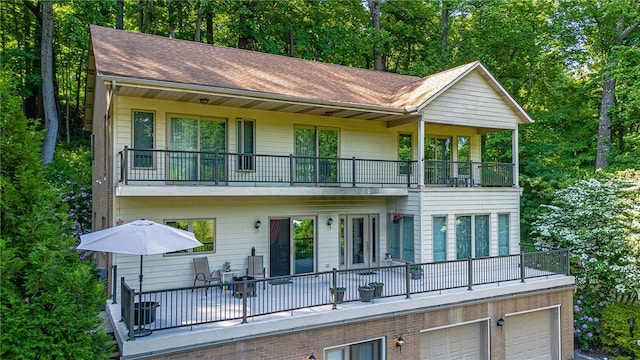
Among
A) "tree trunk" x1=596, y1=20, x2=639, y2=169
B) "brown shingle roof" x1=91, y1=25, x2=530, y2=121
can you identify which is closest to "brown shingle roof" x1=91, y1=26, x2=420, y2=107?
"brown shingle roof" x1=91, y1=25, x2=530, y2=121

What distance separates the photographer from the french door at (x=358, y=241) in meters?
13.9

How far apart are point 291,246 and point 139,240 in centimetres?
581

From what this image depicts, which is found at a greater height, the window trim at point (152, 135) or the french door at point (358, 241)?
the window trim at point (152, 135)

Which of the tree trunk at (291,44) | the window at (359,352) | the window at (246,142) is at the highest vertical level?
the tree trunk at (291,44)

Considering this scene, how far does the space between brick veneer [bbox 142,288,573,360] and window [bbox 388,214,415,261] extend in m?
2.94

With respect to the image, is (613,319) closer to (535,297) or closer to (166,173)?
(535,297)

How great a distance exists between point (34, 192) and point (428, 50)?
24.6m

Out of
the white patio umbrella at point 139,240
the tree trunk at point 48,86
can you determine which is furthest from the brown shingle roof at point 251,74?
the tree trunk at point 48,86

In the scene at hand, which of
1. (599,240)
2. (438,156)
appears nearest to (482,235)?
(438,156)

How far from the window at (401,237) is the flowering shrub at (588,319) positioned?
6.53m

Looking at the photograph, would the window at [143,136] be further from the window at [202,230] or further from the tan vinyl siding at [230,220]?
the window at [202,230]

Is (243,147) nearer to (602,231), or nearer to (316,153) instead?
(316,153)

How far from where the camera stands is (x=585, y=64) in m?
22.4

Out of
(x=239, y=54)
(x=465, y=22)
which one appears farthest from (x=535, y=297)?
(x=465, y=22)
